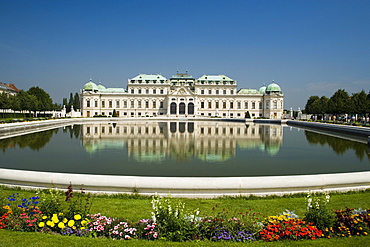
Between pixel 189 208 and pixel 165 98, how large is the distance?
85275mm

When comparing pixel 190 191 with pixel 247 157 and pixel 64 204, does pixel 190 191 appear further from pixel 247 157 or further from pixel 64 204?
pixel 247 157

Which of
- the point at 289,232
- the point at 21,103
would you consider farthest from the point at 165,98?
the point at 289,232

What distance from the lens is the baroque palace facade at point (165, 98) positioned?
92.6 meters

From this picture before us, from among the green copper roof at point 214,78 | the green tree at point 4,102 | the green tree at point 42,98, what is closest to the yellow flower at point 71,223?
the green tree at point 4,102

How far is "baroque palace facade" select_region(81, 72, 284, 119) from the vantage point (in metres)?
92.6

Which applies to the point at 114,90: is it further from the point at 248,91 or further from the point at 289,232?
the point at 289,232

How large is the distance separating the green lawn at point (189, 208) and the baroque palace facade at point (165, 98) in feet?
270

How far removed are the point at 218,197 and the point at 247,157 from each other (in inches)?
363

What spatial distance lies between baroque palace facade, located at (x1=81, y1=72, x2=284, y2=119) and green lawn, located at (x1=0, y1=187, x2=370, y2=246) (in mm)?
82303

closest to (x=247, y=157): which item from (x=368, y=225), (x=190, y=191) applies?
(x=190, y=191)

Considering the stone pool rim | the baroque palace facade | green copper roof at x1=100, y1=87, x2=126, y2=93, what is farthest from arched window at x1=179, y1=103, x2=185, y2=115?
the stone pool rim

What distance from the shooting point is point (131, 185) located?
876 cm

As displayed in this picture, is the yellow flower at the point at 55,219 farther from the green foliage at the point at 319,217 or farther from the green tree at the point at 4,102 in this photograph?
the green tree at the point at 4,102

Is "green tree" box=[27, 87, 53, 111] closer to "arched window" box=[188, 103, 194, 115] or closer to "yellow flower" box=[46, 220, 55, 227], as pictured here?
"arched window" box=[188, 103, 194, 115]
